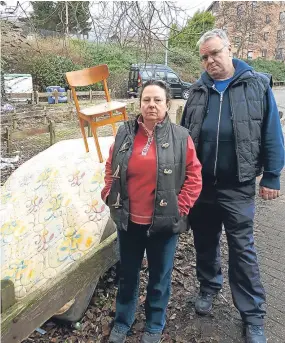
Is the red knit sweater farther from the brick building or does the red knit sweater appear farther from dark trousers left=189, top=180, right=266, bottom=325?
the brick building

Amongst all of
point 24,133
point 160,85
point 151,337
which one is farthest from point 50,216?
point 24,133

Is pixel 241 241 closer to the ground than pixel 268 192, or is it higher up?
closer to the ground

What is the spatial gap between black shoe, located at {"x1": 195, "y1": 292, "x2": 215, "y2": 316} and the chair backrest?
2.69 m

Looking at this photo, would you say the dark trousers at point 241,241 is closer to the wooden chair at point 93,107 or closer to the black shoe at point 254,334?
the black shoe at point 254,334

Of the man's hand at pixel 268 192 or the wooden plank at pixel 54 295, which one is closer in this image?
the wooden plank at pixel 54 295

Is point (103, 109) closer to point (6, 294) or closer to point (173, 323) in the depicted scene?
point (173, 323)

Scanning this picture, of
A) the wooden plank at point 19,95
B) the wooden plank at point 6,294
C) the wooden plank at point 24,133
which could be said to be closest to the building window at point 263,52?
the wooden plank at point 19,95

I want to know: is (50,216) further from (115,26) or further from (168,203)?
(115,26)

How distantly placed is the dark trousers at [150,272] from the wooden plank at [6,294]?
693mm

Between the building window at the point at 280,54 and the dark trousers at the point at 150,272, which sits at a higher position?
the building window at the point at 280,54

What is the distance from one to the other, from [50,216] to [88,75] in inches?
77.4

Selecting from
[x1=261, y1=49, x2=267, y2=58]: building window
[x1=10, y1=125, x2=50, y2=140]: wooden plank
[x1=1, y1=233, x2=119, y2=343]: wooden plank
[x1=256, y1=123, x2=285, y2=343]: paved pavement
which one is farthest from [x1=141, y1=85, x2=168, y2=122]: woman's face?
[x1=261, y1=49, x2=267, y2=58]: building window

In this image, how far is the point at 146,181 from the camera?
2082 mm

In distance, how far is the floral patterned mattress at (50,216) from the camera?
270 cm
